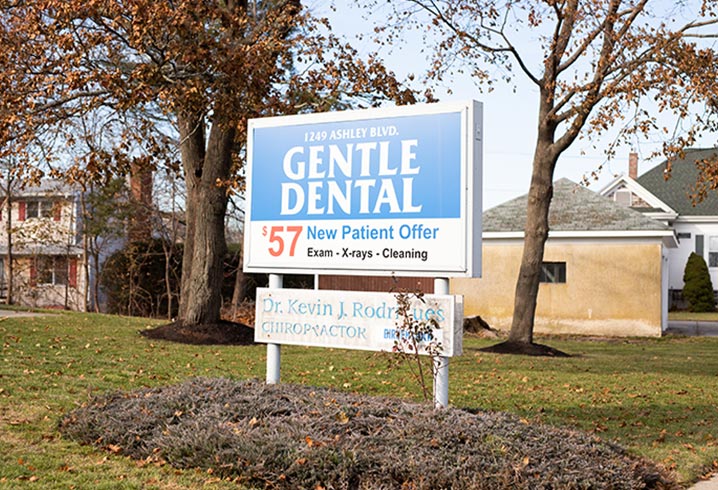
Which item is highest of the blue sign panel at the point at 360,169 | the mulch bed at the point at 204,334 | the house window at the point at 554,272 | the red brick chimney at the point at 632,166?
the red brick chimney at the point at 632,166

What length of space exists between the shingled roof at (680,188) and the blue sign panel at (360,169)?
41.7 metres

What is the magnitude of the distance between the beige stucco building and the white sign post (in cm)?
2283

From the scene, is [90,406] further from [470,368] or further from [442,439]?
[470,368]

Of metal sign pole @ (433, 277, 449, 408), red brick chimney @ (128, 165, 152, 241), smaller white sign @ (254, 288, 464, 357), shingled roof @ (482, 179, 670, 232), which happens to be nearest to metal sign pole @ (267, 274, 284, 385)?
smaller white sign @ (254, 288, 464, 357)

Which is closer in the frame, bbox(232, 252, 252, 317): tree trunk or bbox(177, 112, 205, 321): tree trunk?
bbox(177, 112, 205, 321): tree trunk

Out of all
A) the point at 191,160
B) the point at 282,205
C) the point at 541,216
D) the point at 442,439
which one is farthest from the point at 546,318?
the point at 442,439

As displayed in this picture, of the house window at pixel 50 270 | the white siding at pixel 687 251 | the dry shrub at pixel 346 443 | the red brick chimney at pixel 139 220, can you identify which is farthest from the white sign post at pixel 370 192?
the white siding at pixel 687 251

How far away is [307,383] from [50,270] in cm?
2753

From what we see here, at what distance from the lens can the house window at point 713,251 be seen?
4922cm

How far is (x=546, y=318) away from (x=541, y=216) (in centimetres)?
1088

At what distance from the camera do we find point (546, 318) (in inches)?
1252

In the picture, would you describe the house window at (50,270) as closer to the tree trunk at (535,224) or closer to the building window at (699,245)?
the tree trunk at (535,224)

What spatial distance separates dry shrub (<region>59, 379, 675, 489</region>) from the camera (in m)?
6.59

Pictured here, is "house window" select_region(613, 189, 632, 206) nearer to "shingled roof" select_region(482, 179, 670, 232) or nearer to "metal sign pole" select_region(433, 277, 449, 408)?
"shingled roof" select_region(482, 179, 670, 232)
